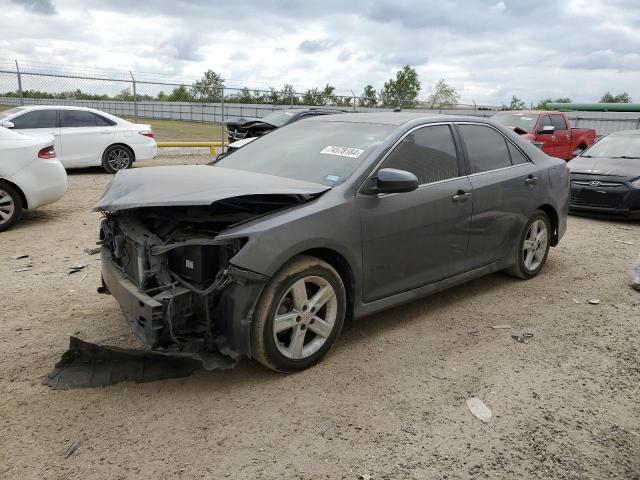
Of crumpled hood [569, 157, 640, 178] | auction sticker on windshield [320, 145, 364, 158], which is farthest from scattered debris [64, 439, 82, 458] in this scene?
crumpled hood [569, 157, 640, 178]

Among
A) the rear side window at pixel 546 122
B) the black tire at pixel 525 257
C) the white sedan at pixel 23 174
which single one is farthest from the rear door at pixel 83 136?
the rear side window at pixel 546 122

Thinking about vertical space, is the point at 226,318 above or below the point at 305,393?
above

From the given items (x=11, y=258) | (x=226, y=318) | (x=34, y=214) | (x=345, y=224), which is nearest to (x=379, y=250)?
(x=345, y=224)

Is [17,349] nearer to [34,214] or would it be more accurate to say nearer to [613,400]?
[613,400]

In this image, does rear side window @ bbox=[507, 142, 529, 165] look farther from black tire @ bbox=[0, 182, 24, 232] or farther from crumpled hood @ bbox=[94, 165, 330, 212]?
black tire @ bbox=[0, 182, 24, 232]

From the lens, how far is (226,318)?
3.12 metres

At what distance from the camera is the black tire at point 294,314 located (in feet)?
10.3

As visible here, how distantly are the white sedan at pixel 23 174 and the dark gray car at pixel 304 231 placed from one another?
11.2 ft

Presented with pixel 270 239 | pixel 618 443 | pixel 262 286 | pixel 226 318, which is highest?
pixel 270 239

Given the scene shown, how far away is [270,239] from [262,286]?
283 millimetres

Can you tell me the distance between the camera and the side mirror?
11.7ft

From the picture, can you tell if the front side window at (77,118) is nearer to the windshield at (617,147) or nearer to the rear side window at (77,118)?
the rear side window at (77,118)

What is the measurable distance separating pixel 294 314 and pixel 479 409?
1248 mm

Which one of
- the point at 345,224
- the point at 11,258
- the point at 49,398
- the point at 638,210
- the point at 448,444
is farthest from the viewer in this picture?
the point at 638,210
